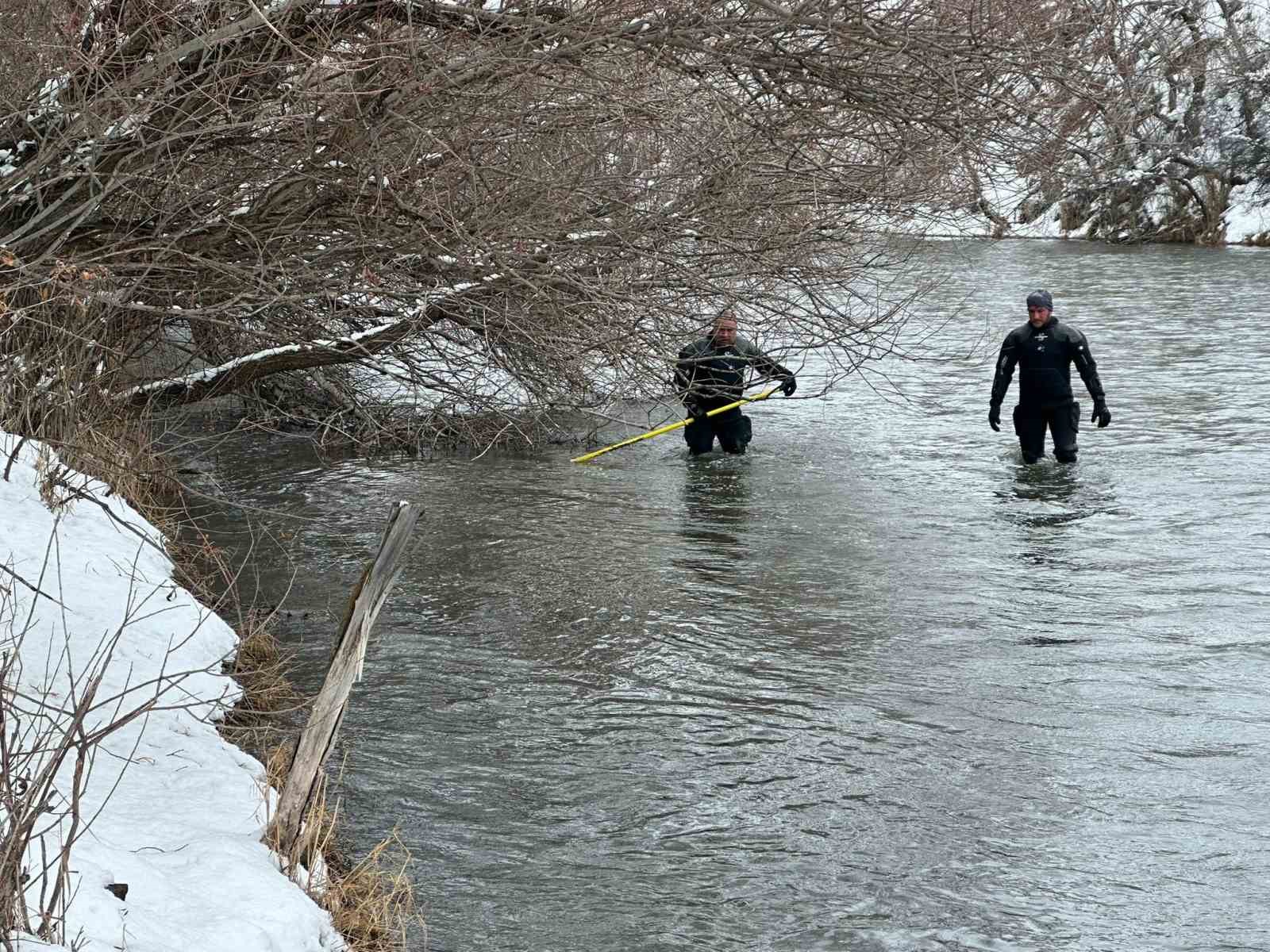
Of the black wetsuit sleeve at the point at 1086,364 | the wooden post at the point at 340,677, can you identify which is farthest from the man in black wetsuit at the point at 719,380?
the wooden post at the point at 340,677

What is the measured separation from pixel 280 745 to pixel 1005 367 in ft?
31.1

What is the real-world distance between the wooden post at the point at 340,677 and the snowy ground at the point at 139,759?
6.0 inches

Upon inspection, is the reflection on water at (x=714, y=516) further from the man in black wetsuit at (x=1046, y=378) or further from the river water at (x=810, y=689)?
the man in black wetsuit at (x=1046, y=378)

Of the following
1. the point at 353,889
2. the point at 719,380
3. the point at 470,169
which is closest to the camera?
the point at 353,889

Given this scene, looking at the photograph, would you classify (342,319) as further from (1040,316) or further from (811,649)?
(1040,316)

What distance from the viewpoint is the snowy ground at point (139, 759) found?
14.6 feet

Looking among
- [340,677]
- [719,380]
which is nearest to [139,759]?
[340,677]

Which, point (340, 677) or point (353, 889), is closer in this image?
point (340, 677)

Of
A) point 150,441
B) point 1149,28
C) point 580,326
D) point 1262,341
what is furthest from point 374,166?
point 1262,341

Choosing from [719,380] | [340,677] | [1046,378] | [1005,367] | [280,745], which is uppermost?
[719,380]

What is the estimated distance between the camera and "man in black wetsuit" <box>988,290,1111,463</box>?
45.8 feet

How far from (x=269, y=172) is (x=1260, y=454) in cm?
984

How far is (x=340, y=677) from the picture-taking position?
525 cm

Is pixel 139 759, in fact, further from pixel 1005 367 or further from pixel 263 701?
pixel 1005 367
